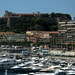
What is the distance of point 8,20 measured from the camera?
124250 millimetres

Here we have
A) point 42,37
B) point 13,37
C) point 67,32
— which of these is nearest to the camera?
point 67,32

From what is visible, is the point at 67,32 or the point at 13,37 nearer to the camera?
the point at 67,32

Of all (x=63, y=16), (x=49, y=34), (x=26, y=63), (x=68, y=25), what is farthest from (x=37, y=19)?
(x=26, y=63)

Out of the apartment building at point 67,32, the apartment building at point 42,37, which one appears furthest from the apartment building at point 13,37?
the apartment building at point 67,32

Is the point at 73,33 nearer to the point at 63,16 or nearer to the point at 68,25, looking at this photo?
the point at 68,25

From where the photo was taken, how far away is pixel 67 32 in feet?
302

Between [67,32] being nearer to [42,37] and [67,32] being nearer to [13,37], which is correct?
[42,37]

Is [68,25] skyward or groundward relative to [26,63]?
skyward

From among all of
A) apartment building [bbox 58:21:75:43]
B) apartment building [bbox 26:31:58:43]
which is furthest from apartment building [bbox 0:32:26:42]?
apartment building [bbox 58:21:75:43]

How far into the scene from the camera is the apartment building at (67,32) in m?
91.1

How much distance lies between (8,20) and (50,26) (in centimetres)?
1435

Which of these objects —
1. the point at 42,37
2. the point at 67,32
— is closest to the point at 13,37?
the point at 42,37

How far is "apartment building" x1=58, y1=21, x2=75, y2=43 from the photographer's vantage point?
91.1 meters

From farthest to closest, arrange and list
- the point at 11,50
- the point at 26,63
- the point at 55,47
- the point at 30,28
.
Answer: the point at 30,28, the point at 55,47, the point at 11,50, the point at 26,63
